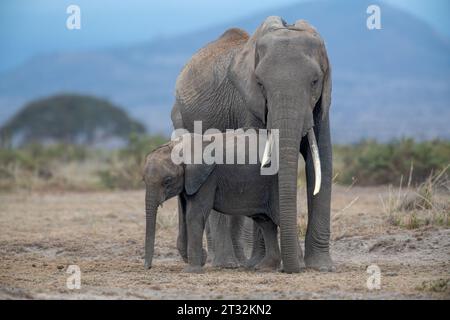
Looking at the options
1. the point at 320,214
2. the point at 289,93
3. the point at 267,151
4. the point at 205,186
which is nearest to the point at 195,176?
the point at 205,186

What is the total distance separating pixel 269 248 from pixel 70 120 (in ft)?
170

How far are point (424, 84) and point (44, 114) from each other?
49.3 m

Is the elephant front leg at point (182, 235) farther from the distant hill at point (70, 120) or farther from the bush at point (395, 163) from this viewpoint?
the distant hill at point (70, 120)

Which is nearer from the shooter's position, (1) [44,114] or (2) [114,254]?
(2) [114,254]

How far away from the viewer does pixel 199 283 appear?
10398 mm

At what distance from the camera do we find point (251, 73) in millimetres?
11281

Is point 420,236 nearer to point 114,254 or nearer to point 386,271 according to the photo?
point 386,271

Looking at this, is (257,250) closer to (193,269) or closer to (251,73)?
(193,269)

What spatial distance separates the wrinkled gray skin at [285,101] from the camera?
10.8 metres

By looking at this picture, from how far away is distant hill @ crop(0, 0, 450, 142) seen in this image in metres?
86.5
